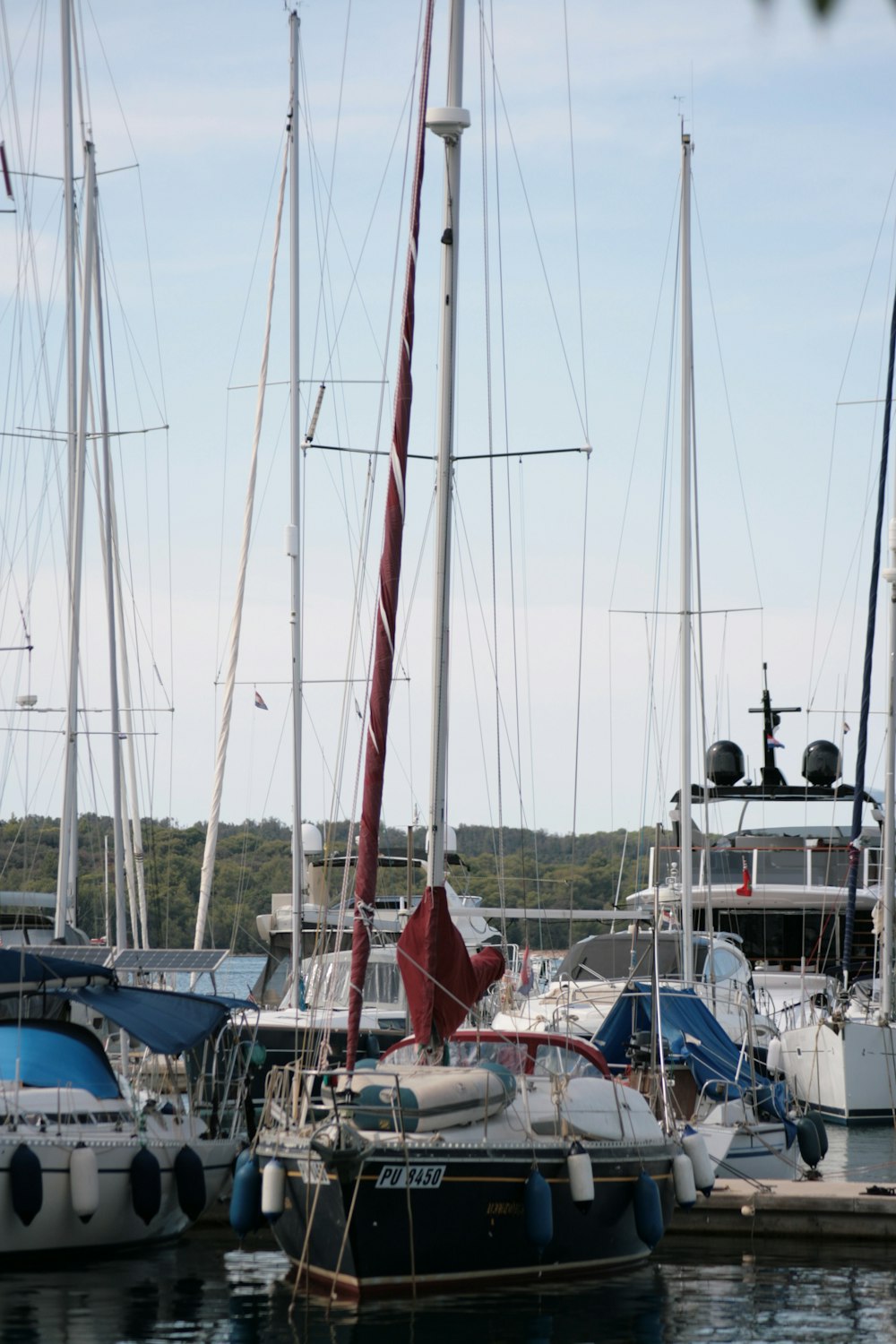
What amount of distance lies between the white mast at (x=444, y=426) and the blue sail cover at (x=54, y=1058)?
4.27 m

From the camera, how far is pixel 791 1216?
55.3 feet

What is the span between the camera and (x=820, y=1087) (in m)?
28.7

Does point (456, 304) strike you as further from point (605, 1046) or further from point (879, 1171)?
point (879, 1171)

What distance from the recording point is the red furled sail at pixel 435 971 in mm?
14391

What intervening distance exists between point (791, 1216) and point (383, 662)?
7127mm

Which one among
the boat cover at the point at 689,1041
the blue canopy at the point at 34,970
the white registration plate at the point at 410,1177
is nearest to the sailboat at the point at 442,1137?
the white registration plate at the point at 410,1177

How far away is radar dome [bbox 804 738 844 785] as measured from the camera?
4247 cm

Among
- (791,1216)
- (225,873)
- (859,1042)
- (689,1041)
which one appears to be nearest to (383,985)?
(859,1042)

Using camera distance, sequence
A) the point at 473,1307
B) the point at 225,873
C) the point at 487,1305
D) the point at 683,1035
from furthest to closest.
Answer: the point at 225,873
the point at 683,1035
the point at 487,1305
the point at 473,1307

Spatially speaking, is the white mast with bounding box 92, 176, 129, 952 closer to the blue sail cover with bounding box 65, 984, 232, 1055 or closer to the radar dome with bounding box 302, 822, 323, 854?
the radar dome with bounding box 302, 822, 323, 854

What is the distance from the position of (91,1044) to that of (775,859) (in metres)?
26.2

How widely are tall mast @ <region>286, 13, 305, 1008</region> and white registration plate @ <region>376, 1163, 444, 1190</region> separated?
11.0 meters

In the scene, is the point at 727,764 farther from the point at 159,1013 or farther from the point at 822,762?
the point at 159,1013

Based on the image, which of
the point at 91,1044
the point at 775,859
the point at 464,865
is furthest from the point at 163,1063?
the point at 775,859
